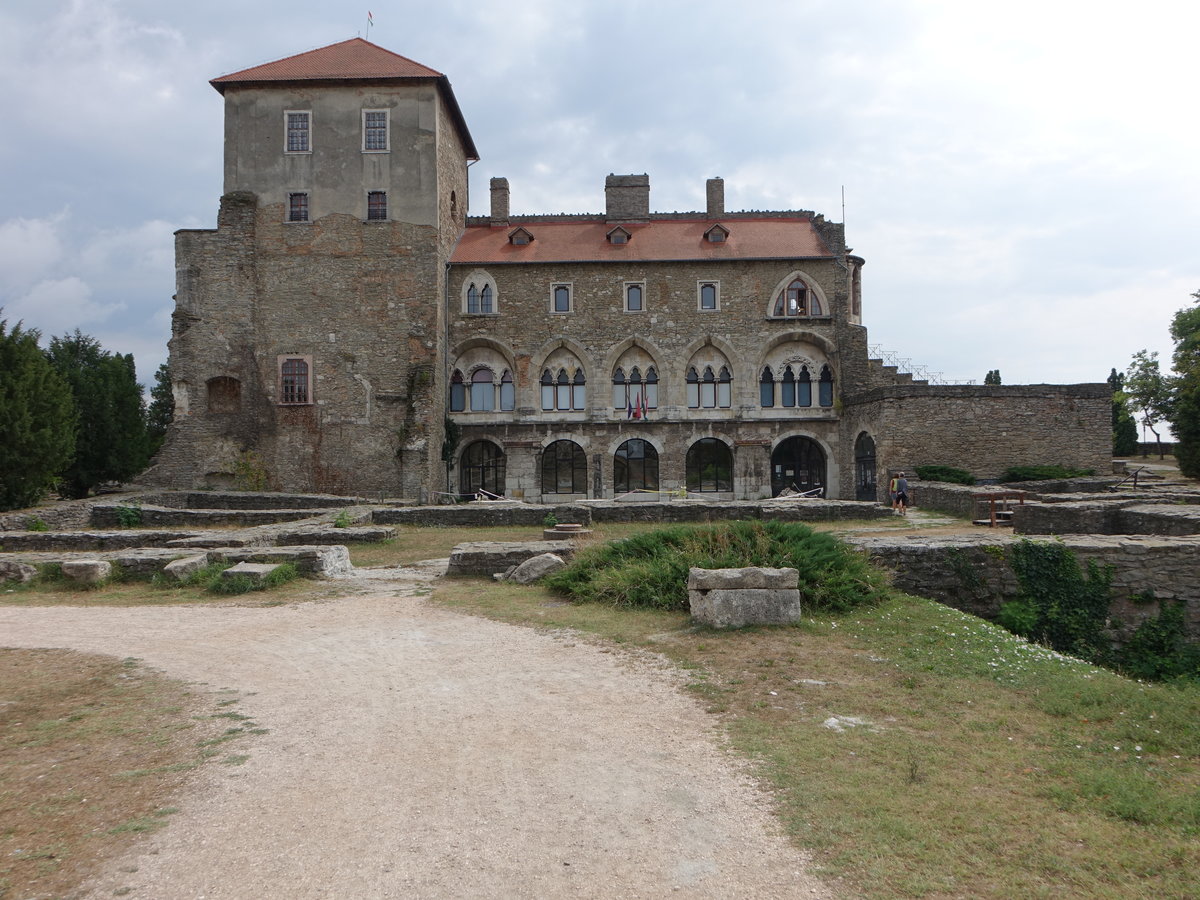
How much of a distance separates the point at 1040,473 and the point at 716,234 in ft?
55.6

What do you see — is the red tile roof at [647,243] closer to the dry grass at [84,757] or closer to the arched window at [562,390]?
the arched window at [562,390]

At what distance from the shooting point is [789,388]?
35.2 m

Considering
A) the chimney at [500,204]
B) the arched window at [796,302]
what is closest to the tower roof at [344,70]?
the chimney at [500,204]

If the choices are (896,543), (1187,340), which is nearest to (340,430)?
(896,543)

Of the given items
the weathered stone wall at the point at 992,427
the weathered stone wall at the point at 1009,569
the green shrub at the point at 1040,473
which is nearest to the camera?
the weathered stone wall at the point at 1009,569

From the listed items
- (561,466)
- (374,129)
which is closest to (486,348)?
(561,466)

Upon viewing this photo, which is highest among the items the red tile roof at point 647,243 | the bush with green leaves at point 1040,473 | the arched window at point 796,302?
the red tile roof at point 647,243

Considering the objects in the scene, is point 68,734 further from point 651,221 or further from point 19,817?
point 651,221

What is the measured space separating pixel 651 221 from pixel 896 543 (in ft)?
99.9

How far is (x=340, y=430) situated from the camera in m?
31.8

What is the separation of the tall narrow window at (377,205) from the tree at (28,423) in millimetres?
13084

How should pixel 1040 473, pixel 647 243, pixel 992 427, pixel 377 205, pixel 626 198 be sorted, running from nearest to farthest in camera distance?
pixel 1040 473, pixel 992 427, pixel 377 205, pixel 647 243, pixel 626 198

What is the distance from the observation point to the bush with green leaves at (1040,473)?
28578mm

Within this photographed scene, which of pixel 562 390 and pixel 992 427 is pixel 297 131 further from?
pixel 992 427
